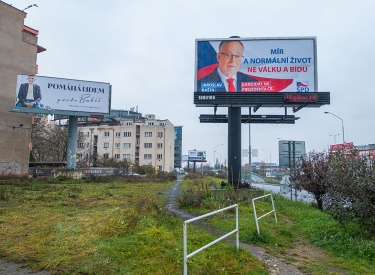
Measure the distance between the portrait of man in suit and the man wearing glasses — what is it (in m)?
24.3

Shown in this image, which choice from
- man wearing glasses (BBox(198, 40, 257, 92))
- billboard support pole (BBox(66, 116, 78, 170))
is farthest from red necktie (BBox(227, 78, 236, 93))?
billboard support pole (BBox(66, 116, 78, 170))

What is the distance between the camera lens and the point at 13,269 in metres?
5.23

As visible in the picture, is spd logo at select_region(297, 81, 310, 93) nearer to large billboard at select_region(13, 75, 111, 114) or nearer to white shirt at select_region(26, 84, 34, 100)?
large billboard at select_region(13, 75, 111, 114)

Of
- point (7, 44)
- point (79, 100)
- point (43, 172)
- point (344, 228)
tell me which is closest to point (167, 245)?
point (344, 228)

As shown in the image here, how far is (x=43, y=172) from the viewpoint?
3984 cm

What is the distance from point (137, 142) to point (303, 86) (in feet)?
262

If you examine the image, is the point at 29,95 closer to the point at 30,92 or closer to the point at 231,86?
the point at 30,92

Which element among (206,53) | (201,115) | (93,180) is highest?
(206,53)

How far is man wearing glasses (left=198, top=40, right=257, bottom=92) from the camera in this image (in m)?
17.9

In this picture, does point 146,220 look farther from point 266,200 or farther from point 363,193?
point 266,200

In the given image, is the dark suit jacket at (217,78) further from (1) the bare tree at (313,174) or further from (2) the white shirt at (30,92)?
(2) the white shirt at (30,92)

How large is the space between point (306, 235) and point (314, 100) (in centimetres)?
1038

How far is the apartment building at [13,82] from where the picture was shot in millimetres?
37562

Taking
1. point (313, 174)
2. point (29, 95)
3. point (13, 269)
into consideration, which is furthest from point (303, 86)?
point (29, 95)
